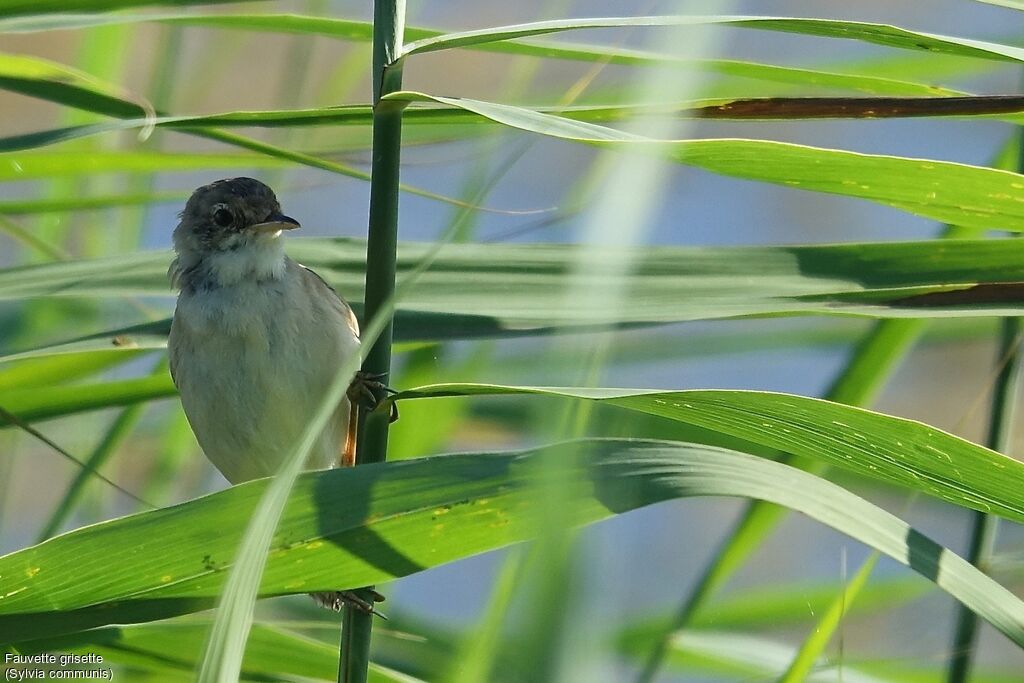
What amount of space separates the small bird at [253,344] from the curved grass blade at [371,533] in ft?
3.99

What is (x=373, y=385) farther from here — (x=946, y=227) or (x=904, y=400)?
(x=904, y=400)

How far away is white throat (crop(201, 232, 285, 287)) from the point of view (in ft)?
8.15

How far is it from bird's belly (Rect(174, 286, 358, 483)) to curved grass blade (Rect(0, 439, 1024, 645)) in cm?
121

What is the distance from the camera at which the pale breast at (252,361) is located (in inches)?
94.8

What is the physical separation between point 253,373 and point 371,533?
1322mm

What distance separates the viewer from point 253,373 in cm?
241

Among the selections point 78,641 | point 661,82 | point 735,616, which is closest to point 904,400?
point 735,616

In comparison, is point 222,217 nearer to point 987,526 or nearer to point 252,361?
point 252,361

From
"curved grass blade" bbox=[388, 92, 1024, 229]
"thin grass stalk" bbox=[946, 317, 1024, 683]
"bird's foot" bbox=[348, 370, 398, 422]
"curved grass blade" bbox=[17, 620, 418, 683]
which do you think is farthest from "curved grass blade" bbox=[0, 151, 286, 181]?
"thin grass stalk" bbox=[946, 317, 1024, 683]

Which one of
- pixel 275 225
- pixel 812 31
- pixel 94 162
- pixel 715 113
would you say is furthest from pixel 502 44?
pixel 275 225

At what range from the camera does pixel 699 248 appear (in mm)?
1525

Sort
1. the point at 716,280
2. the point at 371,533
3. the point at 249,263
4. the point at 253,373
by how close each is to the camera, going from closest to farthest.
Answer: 1. the point at 371,533
2. the point at 716,280
3. the point at 253,373
4. the point at 249,263

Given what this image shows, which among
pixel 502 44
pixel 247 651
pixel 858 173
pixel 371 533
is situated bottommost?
pixel 371 533

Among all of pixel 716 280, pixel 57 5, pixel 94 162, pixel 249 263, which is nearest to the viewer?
pixel 716 280
